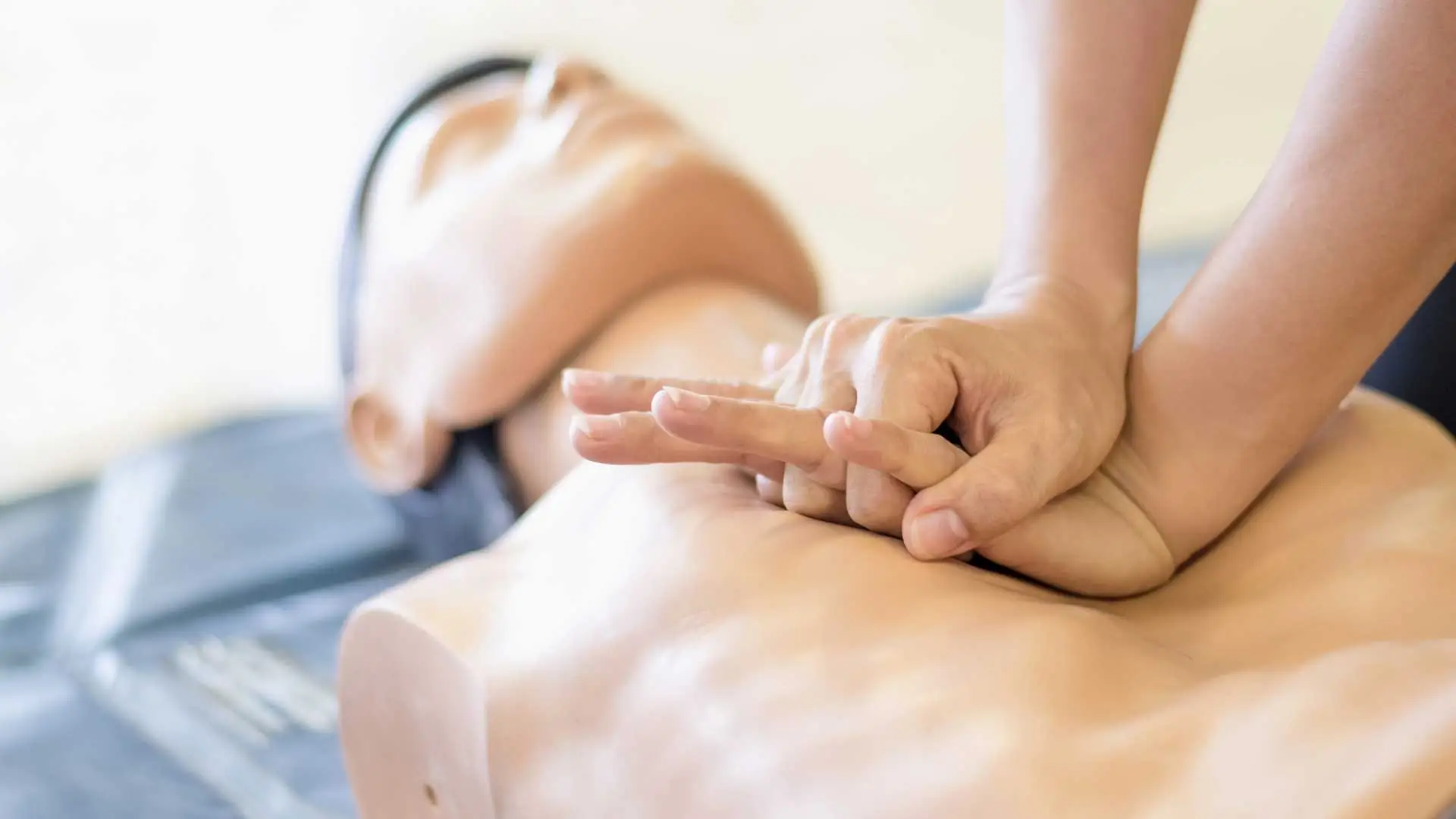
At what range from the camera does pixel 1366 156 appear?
0.63 meters

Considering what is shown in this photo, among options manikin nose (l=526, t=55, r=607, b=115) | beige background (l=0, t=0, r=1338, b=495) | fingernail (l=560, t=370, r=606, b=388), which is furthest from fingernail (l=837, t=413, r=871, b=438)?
beige background (l=0, t=0, r=1338, b=495)

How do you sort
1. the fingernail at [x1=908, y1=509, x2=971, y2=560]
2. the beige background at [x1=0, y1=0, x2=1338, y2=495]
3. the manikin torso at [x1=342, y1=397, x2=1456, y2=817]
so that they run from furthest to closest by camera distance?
the beige background at [x1=0, y1=0, x2=1338, y2=495]
the fingernail at [x1=908, y1=509, x2=971, y2=560]
the manikin torso at [x1=342, y1=397, x2=1456, y2=817]

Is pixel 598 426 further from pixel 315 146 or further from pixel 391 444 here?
pixel 315 146

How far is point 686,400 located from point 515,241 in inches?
20.2

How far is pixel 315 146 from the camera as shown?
183cm

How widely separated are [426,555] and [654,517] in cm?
69

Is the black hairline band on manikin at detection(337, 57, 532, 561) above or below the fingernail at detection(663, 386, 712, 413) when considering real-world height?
below

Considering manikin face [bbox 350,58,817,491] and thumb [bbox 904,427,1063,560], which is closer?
thumb [bbox 904,427,1063,560]

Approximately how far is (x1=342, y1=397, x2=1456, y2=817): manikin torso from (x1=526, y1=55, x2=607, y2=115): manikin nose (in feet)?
1.65

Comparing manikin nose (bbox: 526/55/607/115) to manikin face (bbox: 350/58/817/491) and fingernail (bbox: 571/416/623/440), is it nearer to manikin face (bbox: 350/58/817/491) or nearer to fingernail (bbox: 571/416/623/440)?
manikin face (bbox: 350/58/817/491)

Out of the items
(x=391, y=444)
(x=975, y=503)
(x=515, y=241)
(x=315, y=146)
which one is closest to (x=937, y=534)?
(x=975, y=503)

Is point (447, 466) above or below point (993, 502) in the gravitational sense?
below

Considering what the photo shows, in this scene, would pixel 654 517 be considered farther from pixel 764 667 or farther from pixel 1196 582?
pixel 1196 582

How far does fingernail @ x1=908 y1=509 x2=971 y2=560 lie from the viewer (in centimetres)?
61
